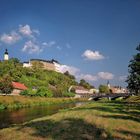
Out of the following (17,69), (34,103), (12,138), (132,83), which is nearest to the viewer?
(12,138)

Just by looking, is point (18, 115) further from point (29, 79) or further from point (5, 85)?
point (29, 79)

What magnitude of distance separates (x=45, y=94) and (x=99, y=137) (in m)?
104

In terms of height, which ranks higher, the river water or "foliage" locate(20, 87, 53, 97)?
"foliage" locate(20, 87, 53, 97)

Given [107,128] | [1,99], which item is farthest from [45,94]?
[107,128]

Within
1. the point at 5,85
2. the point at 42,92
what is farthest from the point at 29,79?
the point at 5,85

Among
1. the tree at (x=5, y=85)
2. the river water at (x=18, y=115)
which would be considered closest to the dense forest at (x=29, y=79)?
the tree at (x=5, y=85)

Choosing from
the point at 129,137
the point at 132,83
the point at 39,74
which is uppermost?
the point at 39,74

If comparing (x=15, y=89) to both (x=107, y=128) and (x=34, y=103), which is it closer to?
(x=34, y=103)

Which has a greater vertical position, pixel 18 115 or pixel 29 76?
pixel 29 76

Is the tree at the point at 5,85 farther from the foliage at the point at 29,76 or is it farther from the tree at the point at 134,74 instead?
the tree at the point at 134,74

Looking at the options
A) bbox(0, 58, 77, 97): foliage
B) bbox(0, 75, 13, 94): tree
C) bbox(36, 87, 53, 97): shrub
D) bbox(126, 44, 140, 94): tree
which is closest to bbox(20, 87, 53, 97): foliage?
bbox(36, 87, 53, 97): shrub

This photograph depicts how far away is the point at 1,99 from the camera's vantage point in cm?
7775

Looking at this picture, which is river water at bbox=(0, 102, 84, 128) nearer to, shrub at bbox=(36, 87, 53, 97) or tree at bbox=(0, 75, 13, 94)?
tree at bbox=(0, 75, 13, 94)

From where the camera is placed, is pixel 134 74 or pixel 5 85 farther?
pixel 5 85
